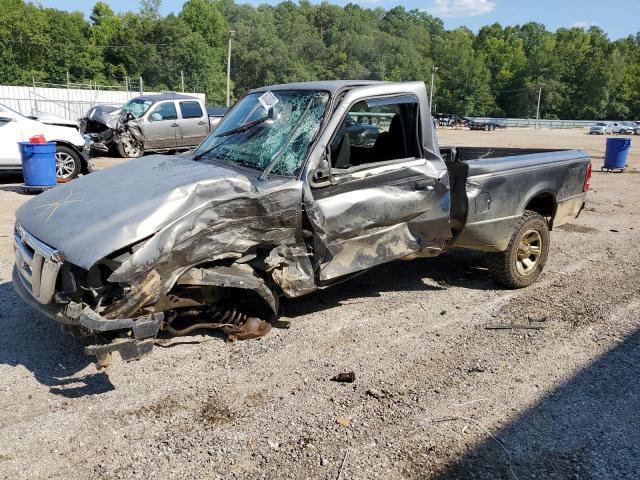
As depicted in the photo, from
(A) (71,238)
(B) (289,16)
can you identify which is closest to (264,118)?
(A) (71,238)

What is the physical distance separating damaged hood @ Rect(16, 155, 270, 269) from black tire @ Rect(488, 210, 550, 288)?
2.83 metres

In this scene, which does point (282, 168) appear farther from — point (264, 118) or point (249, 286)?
point (249, 286)

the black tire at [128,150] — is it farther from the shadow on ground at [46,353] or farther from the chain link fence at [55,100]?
the shadow on ground at [46,353]

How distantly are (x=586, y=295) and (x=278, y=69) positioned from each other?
9313 centimetres

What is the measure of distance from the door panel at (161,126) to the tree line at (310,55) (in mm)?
56679

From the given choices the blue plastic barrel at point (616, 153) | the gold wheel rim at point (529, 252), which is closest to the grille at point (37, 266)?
the gold wheel rim at point (529, 252)

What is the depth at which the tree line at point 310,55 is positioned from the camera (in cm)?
7544

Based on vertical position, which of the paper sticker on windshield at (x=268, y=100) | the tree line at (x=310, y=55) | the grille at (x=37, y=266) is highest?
the tree line at (x=310, y=55)

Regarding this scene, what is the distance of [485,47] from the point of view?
131875 millimetres

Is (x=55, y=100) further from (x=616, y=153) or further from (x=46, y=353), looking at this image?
(x=46, y=353)

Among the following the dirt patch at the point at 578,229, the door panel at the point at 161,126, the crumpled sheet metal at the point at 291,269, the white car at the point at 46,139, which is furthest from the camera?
the door panel at the point at 161,126

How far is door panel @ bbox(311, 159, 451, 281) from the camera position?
13.7ft

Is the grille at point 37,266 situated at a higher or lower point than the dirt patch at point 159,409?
higher

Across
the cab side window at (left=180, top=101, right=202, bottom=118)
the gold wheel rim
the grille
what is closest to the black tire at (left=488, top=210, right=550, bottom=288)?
the gold wheel rim
